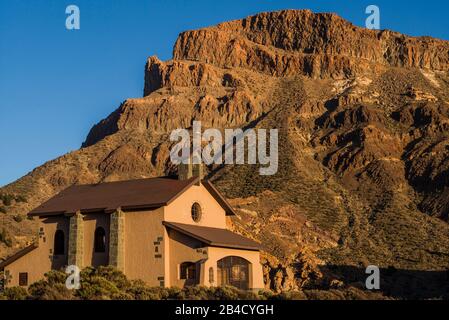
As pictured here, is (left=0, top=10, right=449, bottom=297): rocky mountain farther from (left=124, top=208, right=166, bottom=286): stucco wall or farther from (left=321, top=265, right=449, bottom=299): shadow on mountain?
(left=124, top=208, right=166, bottom=286): stucco wall

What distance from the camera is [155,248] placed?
4178 centimetres

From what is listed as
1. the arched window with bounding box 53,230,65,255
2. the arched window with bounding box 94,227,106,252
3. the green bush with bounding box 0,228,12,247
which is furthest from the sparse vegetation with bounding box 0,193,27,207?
the arched window with bounding box 94,227,106,252

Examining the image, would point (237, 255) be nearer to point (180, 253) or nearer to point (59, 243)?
point (180, 253)

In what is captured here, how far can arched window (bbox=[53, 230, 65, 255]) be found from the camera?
150 feet

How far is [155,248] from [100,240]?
3.85 metres

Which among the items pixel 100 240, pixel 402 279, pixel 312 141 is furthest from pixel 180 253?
pixel 312 141

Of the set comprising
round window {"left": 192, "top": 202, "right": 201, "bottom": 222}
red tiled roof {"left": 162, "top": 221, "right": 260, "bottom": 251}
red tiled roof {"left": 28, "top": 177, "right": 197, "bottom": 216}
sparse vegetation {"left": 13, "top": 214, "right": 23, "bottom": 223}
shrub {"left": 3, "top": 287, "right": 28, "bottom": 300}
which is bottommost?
shrub {"left": 3, "top": 287, "right": 28, "bottom": 300}

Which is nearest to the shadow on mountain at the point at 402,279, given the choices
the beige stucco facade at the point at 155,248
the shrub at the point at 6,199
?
the beige stucco facade at the point at 155,248

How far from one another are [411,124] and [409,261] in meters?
37.4

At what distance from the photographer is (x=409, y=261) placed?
7456 centimetres

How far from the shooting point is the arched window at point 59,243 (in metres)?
45.6

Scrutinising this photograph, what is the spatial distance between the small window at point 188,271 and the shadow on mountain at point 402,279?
25.1 m
